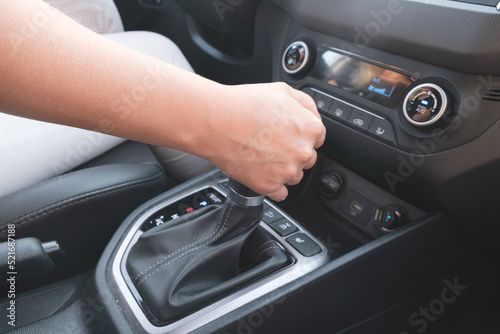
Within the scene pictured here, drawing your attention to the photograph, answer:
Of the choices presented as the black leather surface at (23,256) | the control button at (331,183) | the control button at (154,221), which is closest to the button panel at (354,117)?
the control button at (331,183)

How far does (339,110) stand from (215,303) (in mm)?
395

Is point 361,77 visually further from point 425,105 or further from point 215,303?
point 215,303

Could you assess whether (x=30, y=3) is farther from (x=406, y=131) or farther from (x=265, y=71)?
(x=265, y=71)

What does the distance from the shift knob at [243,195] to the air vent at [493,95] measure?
348 millimetres

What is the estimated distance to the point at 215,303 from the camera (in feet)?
2.07

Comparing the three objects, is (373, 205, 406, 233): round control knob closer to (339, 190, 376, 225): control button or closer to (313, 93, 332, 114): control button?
(339, 190, 376, 225): control button

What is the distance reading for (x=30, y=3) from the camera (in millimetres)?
416

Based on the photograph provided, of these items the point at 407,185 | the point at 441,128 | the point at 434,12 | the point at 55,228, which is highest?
the point at 434,12

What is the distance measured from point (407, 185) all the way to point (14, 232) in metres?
0.64

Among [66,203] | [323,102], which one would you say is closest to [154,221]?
[66,203]

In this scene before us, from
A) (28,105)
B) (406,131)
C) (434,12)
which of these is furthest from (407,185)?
(28,105)

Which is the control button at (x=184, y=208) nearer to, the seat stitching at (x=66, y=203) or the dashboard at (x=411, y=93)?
the seat stitching at (x=66, y=203)

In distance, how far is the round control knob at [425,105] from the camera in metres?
0.62

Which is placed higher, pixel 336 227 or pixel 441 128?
pixel 441 128
